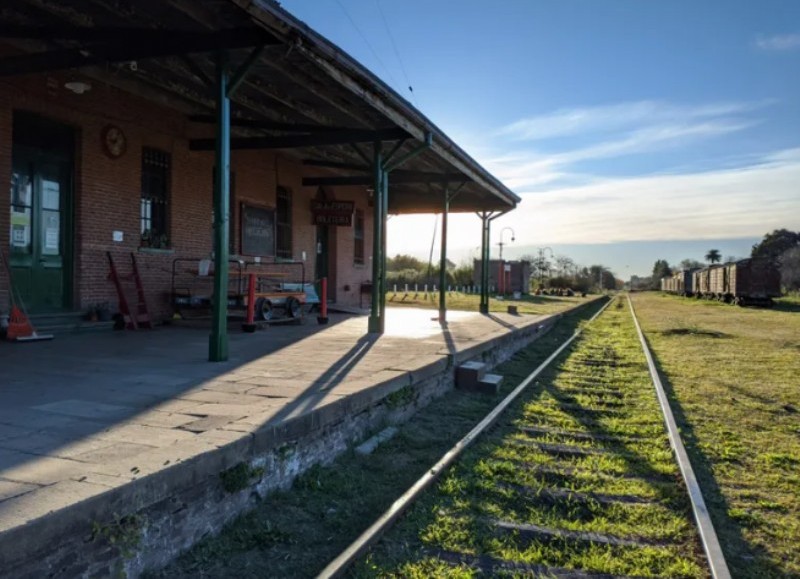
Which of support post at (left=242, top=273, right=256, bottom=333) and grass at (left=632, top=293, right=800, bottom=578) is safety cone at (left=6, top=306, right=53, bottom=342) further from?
grass at (left=632, top=293, right=800, bottom=578)

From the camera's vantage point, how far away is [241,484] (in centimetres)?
346

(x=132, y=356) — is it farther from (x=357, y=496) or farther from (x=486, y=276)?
(x=486, y=276)

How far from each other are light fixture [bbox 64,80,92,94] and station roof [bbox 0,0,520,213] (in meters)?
0.34

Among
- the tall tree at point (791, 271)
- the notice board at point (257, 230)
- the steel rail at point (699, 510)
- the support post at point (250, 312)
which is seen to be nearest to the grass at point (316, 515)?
the steel rail at point (699, 510)

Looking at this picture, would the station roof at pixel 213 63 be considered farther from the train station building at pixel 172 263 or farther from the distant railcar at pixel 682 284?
the distant railcar at pixel 682 284

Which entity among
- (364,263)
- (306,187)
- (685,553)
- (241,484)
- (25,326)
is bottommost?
(685,553)

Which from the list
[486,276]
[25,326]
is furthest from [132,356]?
[486,276]

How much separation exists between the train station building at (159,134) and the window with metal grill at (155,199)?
0.03m

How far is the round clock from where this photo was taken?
32.0ft

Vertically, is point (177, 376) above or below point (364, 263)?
below

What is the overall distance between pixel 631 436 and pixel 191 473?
4.39 metres

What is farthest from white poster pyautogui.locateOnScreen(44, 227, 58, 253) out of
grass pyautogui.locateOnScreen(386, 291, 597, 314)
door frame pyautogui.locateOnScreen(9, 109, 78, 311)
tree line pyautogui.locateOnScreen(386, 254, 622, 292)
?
tree line pyautogui.locateOnScreen(386, 254, 622, 292)

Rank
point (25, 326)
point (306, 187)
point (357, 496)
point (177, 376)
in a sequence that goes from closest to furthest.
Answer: point (357, 496)
point (177, 376)
point (25, 326)
point (306, 187)

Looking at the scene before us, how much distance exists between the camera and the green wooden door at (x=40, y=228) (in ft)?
28.6
